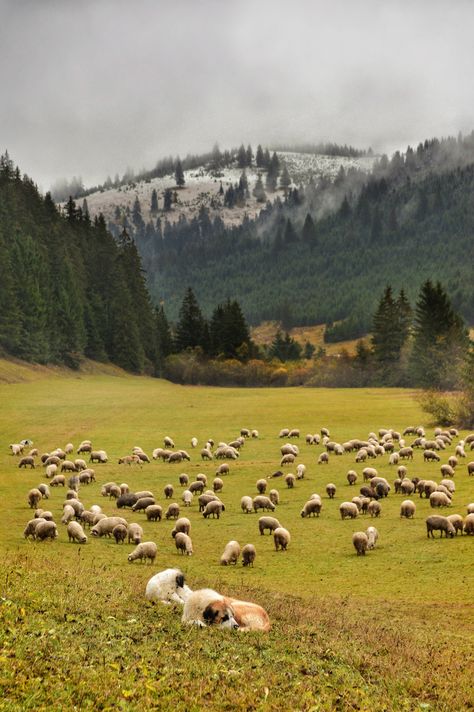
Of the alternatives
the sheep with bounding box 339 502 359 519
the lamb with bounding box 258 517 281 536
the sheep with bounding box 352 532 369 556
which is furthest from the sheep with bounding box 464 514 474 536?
the lamb with bounding box 258 517 281 536

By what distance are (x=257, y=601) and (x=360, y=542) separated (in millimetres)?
7922

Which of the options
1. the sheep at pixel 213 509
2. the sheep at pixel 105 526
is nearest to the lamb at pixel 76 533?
the sheep at pixel 105 526

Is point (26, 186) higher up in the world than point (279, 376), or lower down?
higher up

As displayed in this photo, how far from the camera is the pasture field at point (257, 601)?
37.2 feet

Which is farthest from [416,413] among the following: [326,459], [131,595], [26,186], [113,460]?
[26,186]

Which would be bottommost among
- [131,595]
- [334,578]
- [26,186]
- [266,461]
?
[266,461]

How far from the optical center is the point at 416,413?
76.9 meters

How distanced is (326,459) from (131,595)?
103ft

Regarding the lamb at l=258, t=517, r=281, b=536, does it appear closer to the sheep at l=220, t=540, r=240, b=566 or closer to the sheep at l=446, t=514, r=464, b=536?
the sheep at l=220, t=540, r=240, b=566

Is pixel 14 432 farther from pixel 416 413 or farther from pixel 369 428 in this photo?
pixel 416 413

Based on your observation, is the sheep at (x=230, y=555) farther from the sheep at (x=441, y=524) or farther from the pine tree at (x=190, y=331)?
the pine tree at (x=190, y=331)

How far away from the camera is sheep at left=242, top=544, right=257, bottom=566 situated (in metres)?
23.1

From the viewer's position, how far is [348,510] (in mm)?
30578

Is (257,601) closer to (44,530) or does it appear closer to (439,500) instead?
(44,530)
